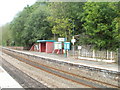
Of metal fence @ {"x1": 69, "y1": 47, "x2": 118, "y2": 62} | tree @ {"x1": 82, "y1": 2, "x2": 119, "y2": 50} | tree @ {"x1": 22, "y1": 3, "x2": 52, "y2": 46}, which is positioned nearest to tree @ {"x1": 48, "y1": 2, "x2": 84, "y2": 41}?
tree @ {"x1": 22, "y1": 3, "x2": 52, "y2": 46}

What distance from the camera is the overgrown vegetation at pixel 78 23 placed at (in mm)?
13203

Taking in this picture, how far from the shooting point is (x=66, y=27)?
20.1 m

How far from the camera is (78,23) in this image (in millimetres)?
21500

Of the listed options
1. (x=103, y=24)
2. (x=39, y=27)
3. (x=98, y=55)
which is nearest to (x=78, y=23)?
(x=103, y=24)

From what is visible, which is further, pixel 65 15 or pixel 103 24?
pixel 65 15

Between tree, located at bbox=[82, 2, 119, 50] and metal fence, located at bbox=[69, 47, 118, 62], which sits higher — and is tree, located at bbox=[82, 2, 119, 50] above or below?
above

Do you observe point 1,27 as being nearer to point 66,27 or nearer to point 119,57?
point 66,27

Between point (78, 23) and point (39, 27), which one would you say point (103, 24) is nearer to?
point (78, 23)

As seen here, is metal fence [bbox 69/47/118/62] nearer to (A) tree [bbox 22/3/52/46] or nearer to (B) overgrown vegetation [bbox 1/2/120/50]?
(B) overgrown vegetation [bbox 1/2/120/50]

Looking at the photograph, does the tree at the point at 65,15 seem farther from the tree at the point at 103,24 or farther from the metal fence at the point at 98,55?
the tree at the point at 103,24

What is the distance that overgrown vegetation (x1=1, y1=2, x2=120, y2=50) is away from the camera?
43.3 feet

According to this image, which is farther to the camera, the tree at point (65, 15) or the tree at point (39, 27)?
the tree at point (39, 27)

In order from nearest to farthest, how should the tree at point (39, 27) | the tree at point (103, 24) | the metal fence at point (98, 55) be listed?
1. the metal fence at point (98, 55)
2. the tree at point (103, 24)
3. the tree at point (39, 27)

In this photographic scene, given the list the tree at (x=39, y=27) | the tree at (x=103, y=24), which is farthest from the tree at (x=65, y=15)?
the tree at (x=103, y=24)
